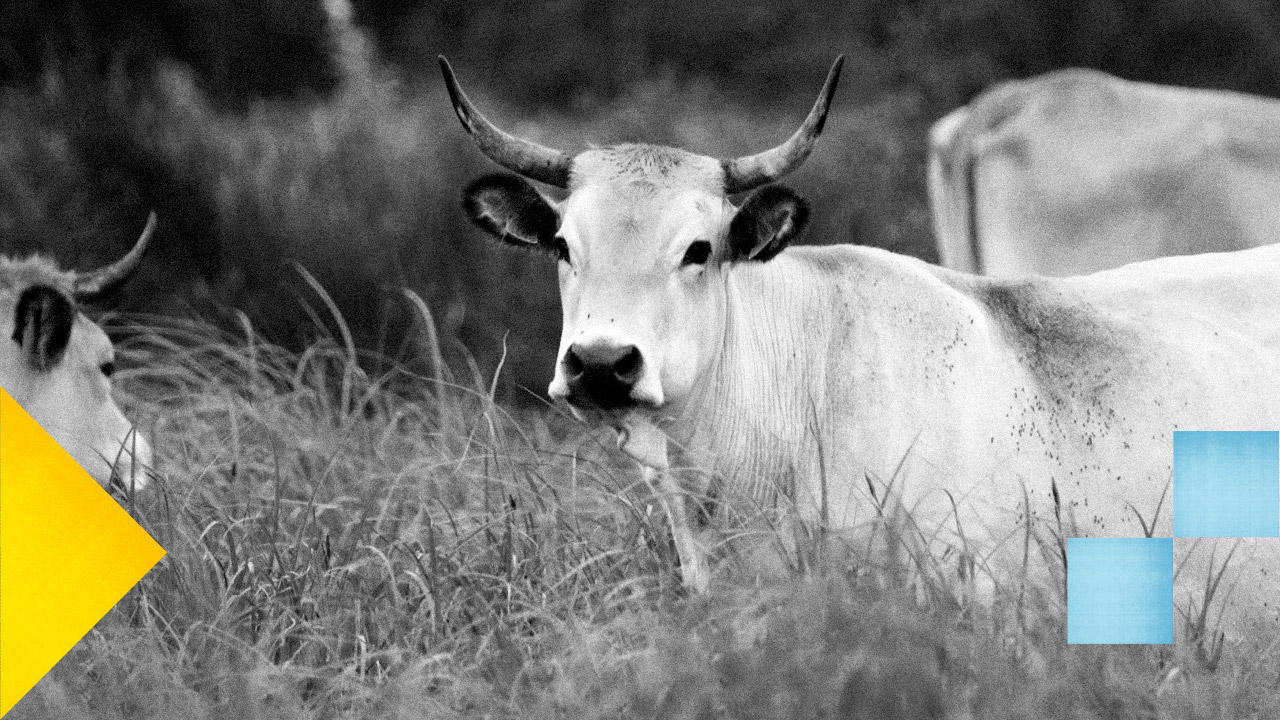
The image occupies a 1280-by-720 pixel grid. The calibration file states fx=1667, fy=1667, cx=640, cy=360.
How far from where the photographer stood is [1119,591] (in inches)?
144

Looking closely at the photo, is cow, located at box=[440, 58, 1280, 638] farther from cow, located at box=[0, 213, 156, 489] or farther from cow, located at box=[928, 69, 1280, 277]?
cow, located at box=[928, 69, 1280, 277]

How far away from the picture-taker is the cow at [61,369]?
5.55m

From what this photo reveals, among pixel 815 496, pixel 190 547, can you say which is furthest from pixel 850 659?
pixel 190 547

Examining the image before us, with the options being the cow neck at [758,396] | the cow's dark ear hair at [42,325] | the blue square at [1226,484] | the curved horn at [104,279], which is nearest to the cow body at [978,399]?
the cow neck at [758,396]

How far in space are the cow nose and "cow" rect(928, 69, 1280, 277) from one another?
189 inches

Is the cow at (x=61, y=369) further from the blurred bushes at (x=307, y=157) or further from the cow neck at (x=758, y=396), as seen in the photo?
the cow neck at (x=758, y=396)

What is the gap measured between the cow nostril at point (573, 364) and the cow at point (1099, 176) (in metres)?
4.86

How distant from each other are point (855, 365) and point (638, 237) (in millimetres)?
656

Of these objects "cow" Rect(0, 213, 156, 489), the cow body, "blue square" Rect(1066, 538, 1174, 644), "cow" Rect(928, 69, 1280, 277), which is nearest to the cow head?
the cow body

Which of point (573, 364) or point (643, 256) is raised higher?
point (643, 256)

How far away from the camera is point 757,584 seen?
3875mm

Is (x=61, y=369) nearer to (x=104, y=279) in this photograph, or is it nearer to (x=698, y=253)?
(x=104, y=279)

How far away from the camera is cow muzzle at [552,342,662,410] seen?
386 cm

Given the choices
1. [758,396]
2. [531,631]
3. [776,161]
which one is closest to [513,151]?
[776,161]
